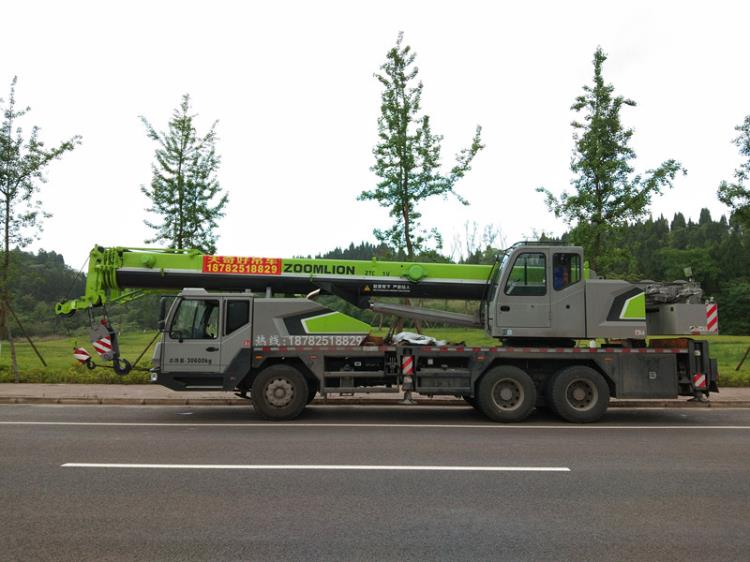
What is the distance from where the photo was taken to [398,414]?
37.1ft

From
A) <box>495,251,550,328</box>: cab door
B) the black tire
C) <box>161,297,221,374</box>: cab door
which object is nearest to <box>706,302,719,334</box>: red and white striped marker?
the black tire

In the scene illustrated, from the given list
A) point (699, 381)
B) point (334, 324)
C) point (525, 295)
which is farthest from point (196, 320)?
point (699, 381)

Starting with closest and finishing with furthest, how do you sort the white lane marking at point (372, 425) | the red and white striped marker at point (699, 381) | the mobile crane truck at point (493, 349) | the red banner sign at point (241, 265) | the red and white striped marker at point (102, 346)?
the white lane marking at point (372, 425)
the mobile crane truck at point (493, 349)
the red and white striped marker at point (699, 381)
the red and white striped marker at point (102, 346)
the red banner sign at point (241, 265)

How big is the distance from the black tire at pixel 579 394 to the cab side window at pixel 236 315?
5.90m

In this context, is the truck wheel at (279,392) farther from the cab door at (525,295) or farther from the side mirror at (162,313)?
the cab door at (525,295)

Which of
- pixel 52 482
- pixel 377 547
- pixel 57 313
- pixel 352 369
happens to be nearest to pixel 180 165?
pixel 57 313

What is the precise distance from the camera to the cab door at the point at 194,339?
1030 cm

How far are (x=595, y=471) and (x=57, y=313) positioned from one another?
10002 mm

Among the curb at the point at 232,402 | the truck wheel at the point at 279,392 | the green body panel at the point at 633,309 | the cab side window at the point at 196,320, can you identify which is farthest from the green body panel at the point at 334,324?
the green body panel at the point at 633,309

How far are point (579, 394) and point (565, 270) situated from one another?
7.66 ft

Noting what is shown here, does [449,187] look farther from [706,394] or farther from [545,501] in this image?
[545,501]

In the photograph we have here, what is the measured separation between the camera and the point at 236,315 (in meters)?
10.5

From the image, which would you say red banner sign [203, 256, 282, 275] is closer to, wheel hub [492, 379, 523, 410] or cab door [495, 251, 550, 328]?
cab door [495, 251, 550, 328]

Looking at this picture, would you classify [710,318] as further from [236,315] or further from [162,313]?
[162,313]
